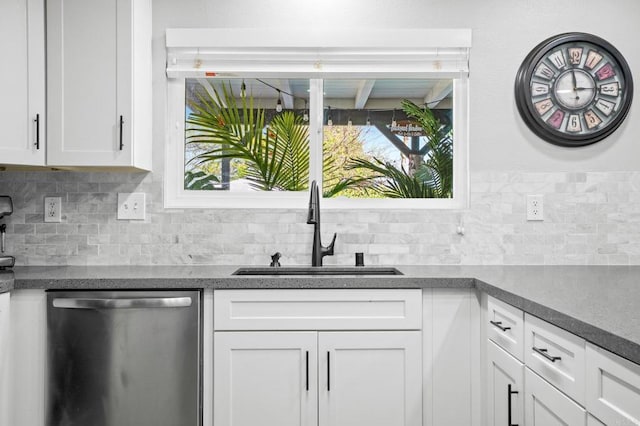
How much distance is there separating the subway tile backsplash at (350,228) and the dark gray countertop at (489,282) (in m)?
0.11

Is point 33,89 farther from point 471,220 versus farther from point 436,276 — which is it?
point 471,220

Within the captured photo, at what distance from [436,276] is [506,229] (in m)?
0.69

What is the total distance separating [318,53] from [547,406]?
1.81 meters

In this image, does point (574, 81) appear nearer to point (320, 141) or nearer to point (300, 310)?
point (320, 141)

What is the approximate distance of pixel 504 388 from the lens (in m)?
1.72

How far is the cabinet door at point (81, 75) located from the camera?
7.25 ft

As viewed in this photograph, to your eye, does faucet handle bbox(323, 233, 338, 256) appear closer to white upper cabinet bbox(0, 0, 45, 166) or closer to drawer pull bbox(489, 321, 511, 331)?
drawer pull bbox(489, 321, 511, 331)

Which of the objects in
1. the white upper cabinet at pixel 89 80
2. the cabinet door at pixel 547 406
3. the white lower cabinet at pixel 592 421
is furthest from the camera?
the white upper cabinet at pixel 89 80

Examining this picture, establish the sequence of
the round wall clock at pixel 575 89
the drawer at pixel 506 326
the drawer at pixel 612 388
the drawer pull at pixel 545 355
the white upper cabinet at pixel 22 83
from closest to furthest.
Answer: the drawer at pixel 612 388 < the drawer pull at pixel 545 355 < the drawer at pixel 506 326 < the white upper cabinet at pixel 22 83 < the round wall clock at pixel 575 89

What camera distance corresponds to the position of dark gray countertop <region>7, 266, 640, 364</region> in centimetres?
128

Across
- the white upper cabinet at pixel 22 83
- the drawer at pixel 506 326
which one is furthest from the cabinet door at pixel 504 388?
the white upper cabinet at pixel 22 83

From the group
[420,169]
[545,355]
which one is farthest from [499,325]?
[420,169]

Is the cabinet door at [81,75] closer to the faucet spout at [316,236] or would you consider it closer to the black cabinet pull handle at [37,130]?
the black cabinet pull handle at [37,130]

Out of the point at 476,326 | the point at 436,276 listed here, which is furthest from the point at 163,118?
the point at 476,326
